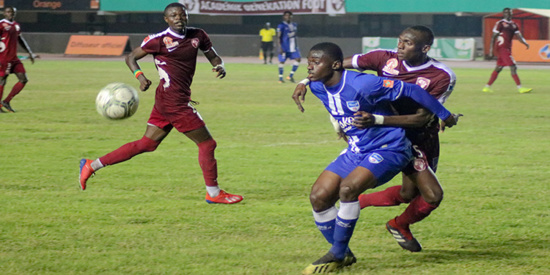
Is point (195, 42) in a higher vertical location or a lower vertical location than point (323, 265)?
higher

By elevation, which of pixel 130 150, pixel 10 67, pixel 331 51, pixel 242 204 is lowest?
pixel 242 204

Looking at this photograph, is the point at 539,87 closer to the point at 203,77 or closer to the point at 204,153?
the point at 203,77

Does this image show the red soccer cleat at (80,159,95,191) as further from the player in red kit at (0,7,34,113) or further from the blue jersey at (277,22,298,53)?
the blue jersey at (277,22,298,53)

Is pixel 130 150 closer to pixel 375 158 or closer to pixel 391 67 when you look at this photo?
pixel 391 67

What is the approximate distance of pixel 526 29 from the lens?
41062 mm

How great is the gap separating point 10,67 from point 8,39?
1.81 feet

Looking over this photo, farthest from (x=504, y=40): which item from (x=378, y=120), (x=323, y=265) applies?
(x=323, y=265)

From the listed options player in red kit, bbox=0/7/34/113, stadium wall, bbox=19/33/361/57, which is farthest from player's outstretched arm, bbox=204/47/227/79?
stadium wall, bbox=19/33/361/57

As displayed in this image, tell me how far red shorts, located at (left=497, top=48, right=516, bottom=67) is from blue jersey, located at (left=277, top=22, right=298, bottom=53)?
7483mm

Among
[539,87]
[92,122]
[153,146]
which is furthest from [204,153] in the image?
[539,87]

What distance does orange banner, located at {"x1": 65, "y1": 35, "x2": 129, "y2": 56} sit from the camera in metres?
44.1

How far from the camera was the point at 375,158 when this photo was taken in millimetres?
5309

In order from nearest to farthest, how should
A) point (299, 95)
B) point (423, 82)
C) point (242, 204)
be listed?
point (299, 95) < point (423, 82) < point (242, 204)

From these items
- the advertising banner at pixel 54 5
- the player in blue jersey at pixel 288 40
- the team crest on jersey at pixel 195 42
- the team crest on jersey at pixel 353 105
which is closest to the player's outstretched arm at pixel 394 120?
the team crest on jersey at pixel 353 105
